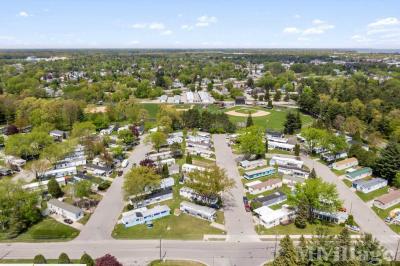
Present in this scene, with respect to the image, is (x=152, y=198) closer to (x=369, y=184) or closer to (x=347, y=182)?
(x=347, y=182)

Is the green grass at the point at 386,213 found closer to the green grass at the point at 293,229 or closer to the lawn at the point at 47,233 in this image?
the green grass at the point at 293,229

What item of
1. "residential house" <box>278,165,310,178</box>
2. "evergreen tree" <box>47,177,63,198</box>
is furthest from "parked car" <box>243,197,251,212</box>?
"evergreen tree" <box>47,177,63,198</box>

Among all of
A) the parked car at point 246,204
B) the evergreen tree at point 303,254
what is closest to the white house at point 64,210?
the parked car at point 246,204

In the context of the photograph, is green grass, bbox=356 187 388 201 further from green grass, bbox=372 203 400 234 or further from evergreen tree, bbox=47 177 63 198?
evergreen tree, bbox=47 177 63 198

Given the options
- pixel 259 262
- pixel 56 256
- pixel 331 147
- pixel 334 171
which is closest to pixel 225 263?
pixel 259 262

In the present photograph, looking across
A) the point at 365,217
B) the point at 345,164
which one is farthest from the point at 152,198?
the point at 345,164
